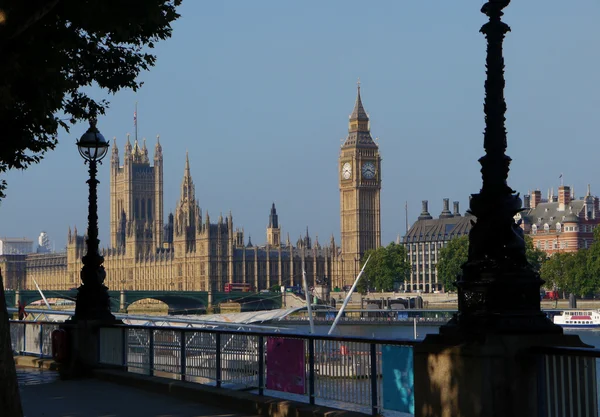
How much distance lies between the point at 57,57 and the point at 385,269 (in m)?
129

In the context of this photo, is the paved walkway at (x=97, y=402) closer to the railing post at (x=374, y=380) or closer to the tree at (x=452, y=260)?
the railing post at (x=374, y=380)

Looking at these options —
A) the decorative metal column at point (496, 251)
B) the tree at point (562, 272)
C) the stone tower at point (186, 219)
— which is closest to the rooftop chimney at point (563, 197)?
the tree at point (562, 272)

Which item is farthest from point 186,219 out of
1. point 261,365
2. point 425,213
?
point 261,365

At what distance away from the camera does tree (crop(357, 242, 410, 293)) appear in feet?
458

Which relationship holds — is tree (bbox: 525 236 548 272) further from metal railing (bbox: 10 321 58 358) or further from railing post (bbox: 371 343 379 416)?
railing post (bbox: 371 343 379 416)

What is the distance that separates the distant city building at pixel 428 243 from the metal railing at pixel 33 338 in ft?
413

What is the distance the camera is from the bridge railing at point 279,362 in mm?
9914

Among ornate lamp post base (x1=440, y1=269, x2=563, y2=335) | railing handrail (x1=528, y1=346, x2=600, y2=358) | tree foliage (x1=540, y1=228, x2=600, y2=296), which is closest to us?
railing handrail (x1=528, y1=346, x2=600, y2=358)

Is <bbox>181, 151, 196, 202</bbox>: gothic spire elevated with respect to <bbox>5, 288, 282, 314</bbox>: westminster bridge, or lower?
elevated

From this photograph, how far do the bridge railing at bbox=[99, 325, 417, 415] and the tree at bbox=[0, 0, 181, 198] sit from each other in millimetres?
2910

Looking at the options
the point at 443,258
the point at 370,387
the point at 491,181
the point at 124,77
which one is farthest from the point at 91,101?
the point at 443,258

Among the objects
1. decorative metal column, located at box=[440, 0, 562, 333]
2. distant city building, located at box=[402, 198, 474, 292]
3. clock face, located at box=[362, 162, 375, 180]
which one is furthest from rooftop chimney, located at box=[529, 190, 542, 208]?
decorative metal column, located at box=[440, 0, 562, 333]

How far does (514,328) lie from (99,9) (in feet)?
17.1

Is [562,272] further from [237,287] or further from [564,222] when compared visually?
[237,287]
